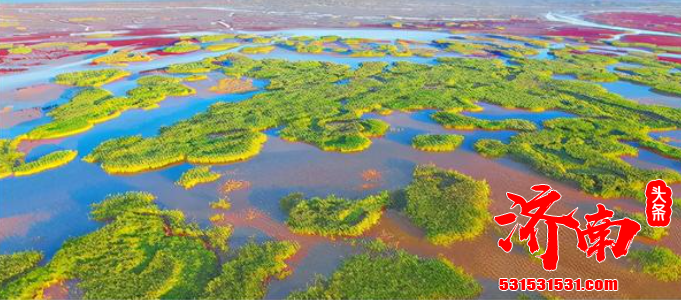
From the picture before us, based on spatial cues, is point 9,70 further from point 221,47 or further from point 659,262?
point 659,262

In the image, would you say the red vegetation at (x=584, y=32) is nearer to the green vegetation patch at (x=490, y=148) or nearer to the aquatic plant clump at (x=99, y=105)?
the green vegetation patch at (x=490, y=148)

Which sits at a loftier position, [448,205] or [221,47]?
[221,47]

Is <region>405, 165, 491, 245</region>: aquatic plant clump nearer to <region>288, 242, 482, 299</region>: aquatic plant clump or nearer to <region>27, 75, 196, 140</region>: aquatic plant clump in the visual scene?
<region>288, 242, 482, 299</region>: aquatic plant clump

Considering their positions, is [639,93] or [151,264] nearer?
[151,264]

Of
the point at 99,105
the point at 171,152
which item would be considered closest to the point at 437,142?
the point at 171,152

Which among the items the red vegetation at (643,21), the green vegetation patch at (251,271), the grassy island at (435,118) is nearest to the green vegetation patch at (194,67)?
the grassy island at (435,118)

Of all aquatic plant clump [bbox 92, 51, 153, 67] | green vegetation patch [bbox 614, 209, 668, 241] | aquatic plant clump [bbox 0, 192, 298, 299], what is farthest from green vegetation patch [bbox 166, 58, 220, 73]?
green vegetation patch [bbox 614, 209, 668, 241]
